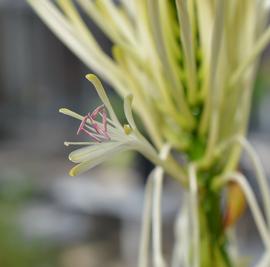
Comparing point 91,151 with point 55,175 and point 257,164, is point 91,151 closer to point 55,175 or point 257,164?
point 257,164

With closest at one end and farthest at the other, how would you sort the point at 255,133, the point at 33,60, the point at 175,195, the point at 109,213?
1. the point at 175,195
2. the point at 109,213
3. the point at 255,133
4. the point at 33,60

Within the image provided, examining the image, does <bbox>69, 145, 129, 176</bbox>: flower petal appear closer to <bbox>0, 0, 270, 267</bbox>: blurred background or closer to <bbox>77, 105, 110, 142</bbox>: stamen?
<bbox>77, 105, 110, 142</bbox>: stamen

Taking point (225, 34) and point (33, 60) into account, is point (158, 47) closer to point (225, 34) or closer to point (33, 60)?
point (225, 34)

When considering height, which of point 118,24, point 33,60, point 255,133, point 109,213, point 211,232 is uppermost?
point 33,60

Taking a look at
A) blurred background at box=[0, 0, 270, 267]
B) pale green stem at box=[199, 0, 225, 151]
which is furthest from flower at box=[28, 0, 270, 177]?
blurred background at box=[0, 0, 270, 267]

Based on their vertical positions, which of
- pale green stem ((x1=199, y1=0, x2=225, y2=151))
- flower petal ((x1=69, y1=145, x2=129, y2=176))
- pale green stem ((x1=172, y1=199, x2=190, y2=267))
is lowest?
pale green stem ((x1=172, y1=199, x2=190, y2=267))

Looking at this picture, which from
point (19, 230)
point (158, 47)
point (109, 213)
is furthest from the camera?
point (109, 213)

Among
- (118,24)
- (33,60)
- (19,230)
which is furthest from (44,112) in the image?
(118,24)

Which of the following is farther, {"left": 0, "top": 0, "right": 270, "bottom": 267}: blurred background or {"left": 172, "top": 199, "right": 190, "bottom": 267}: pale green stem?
{"left": 0, "top": 0, "right": 270, "bottom": 267}: blurred background

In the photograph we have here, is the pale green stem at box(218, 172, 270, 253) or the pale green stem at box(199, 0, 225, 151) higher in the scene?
the pale green stem at box(199, 0, 225, 151)
